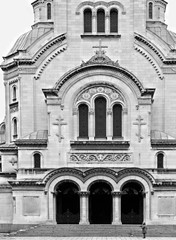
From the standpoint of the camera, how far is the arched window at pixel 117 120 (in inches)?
2179

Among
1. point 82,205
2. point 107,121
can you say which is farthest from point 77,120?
point 82,205

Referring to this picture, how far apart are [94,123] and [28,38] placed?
1167 centimetres

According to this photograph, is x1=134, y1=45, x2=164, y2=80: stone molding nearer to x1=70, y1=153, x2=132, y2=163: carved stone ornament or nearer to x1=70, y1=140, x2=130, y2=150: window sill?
x1=70, y1=140, x2=130, y2=150: window sill

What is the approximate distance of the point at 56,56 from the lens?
57.3m

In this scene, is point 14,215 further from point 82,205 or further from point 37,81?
point 37,81

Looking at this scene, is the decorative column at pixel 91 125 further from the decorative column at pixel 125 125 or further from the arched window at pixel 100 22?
the arched window at pixel 100 22

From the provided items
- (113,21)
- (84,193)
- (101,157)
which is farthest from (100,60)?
(84,193)

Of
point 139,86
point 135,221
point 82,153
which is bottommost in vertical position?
point 135,221

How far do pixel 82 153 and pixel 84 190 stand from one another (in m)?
3.14

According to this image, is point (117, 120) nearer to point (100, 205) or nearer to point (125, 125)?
point (125, 125)

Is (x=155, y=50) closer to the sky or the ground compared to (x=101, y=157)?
closer to the sky

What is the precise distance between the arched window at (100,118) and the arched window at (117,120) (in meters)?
0.74

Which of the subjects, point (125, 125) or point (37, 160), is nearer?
point (37, 160)

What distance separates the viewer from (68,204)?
181 feet
